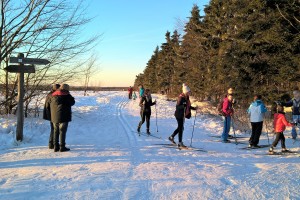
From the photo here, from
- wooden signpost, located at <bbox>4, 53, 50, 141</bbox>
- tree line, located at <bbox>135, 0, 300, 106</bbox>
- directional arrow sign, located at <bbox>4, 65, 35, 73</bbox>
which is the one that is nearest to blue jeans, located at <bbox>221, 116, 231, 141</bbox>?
tree line, located at <bbox>135, 0, 300, 106</bbox>

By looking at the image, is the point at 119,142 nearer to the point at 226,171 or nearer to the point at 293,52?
the point at 226,171

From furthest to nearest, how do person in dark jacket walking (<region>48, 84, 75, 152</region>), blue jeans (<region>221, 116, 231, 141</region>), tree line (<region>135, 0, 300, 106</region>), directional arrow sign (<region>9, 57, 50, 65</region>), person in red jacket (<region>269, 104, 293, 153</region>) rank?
tree line (<region>135, 0, 300, 106</region>), blue jeans (<region>221, 116, 231, 141</region>), directional arrow sign (<region>9, 57, 50, 65</region>), person in red jacket (<region>269, 104, 293, 153</region>), person in dark jacket walking (<region>48, 84, 75, 152</region>)

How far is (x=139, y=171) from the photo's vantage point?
6.18 metres

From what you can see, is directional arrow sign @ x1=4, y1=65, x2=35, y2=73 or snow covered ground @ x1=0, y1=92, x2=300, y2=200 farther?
directional arrow sign @ x1=4, y1=65, x2=35, y2=73

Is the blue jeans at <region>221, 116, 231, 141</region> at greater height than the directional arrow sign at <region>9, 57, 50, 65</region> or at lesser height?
lesser

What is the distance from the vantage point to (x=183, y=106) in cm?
902

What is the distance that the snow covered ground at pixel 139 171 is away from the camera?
500cm

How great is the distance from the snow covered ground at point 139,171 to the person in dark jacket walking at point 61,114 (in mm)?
328

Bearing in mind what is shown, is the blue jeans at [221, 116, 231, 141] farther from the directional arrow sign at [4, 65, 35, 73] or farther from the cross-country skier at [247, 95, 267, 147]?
the directional arrow sign at [4, 65, 35, 73]

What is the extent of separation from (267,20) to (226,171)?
11.0m

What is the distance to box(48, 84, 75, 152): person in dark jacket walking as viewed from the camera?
810cm

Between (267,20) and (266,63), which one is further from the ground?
(267,20)

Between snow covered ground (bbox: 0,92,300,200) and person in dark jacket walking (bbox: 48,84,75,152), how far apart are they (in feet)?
1.08

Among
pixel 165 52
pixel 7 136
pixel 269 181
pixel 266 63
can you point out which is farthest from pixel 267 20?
pixel 165 52
